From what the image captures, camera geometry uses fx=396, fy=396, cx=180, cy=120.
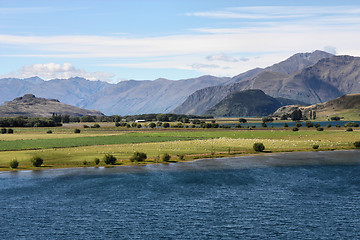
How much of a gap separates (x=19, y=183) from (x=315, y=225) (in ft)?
191

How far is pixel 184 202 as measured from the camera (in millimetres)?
64375

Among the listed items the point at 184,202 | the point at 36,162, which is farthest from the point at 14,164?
the point at 184,202

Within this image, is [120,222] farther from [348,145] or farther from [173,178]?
[348,145]

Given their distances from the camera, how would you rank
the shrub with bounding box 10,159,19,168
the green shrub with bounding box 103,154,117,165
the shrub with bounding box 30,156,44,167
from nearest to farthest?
the shrub with bounding box 10,159,19,168, the shrub with bounding box 30,156,44,167, the green shrub with bounding box 103,154,117,165

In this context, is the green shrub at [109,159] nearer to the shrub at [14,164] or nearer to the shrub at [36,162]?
the shrub at [36,162]

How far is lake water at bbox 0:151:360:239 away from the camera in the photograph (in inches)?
1972

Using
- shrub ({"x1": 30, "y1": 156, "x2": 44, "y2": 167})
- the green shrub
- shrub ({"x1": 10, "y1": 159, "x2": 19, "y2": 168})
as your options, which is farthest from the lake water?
shrub ({"x1": 30, "y1": 156, "x2": 44, "y2": 167})

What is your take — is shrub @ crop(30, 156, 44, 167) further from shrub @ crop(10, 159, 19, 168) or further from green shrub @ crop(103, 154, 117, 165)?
green shrub @ crop(103, 154, 117, 165)

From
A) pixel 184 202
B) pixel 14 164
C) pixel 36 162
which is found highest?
pixel 36 162

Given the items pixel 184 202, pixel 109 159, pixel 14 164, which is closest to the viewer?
pixel 184 202

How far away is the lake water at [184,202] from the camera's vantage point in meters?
50.1

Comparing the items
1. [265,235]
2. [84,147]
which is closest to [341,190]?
[265,235]

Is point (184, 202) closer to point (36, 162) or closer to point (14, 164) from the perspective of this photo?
point (36, 162)

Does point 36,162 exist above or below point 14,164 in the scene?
above
